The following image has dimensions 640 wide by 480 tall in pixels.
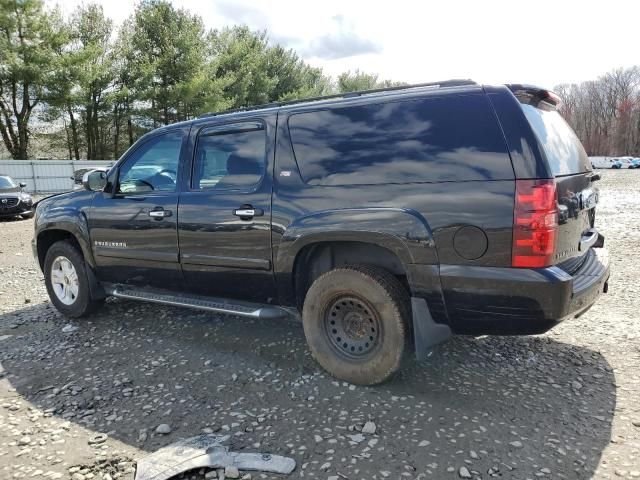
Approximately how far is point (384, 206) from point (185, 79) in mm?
27265

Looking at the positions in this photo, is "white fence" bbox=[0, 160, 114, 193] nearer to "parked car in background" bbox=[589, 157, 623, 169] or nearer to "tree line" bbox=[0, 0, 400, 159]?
"tree line" bbox=[0, 0, 400, 159]

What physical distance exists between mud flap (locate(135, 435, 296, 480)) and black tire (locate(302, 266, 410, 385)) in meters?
0.92

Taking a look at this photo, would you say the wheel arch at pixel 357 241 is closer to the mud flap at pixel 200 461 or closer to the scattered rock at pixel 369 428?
the scattered rock at pixel 369 428

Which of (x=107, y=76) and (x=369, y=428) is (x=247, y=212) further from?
(x=107, y=76)

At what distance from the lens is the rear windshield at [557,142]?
291 cm

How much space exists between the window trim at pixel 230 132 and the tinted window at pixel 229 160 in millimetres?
11

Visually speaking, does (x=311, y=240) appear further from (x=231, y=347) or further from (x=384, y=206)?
(x=231, y=347)

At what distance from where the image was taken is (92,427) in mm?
3059

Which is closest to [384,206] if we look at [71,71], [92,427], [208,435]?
[208,435]

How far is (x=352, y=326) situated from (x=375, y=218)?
0.84m

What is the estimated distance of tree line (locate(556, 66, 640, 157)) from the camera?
77.7m

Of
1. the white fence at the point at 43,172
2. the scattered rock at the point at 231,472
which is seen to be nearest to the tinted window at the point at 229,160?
the scattered rock at the point at 231,472

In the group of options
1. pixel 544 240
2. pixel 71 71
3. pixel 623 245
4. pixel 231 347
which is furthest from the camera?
pixel 71 71

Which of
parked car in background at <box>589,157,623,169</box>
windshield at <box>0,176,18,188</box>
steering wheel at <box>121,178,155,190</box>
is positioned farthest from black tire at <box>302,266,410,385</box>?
parked car in background at <box>589,157,623,169</box>
